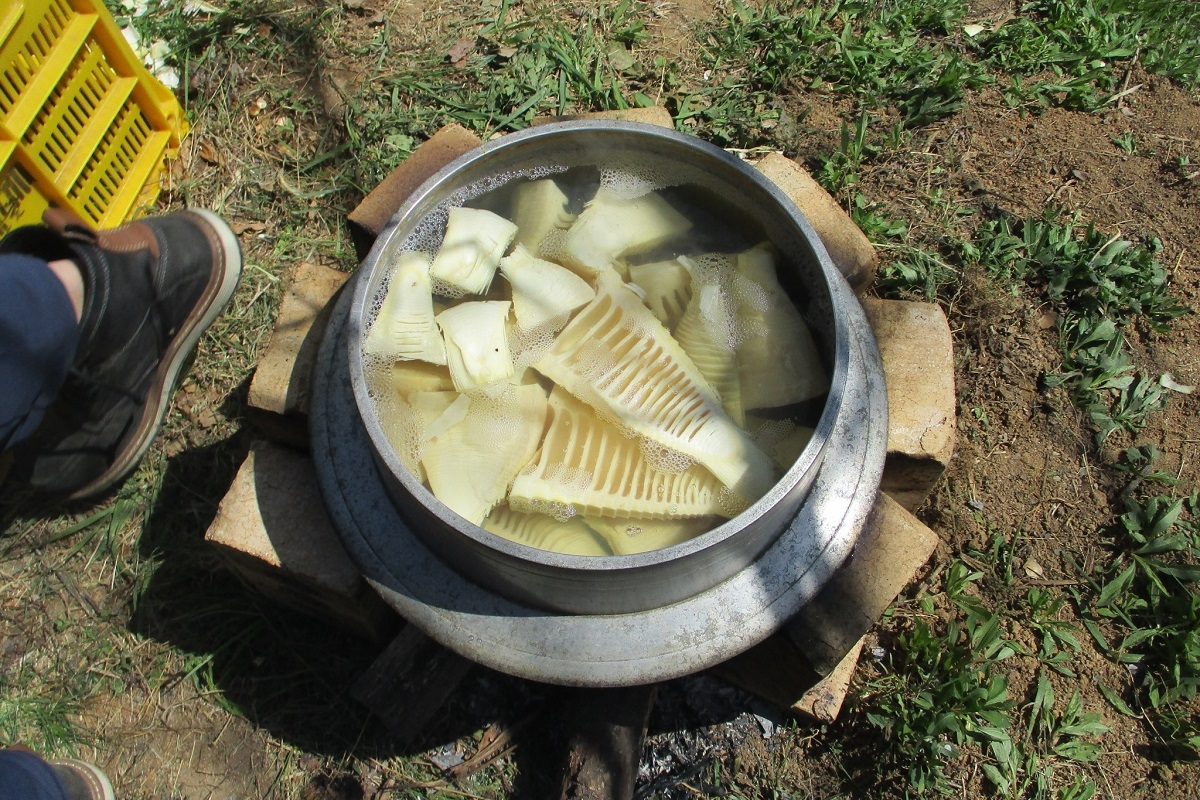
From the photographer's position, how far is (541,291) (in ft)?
6.08

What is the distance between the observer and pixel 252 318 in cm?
271

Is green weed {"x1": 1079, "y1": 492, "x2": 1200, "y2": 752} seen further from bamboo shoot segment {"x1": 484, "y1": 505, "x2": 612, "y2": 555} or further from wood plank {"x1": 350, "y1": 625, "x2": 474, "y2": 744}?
wood plank {"x1": 350, "y1": 625, "x2": 474, "y2": 744}

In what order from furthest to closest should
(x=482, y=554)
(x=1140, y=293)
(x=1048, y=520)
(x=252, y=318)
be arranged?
(x=252, y=318) < (x=1140, y=293) < (x=1048, y=520) < (x=482, y=554)

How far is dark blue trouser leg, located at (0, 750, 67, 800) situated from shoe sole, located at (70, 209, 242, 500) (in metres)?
0.69

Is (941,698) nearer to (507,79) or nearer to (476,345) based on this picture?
(476,345)

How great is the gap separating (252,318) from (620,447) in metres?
1.56

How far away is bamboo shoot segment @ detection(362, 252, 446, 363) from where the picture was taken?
1.74 m

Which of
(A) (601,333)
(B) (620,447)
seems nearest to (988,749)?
(B) (620,447)

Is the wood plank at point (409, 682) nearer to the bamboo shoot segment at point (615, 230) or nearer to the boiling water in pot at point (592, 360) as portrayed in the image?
the boiling water in pot at point (592, 360)

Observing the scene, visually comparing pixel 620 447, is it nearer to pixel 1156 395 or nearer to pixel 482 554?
pixel 482 554

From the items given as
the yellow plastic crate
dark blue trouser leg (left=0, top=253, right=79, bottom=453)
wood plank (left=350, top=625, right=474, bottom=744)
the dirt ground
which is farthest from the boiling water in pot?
the yellow plastic crate

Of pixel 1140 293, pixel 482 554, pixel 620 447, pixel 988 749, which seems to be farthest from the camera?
pixel 1140 293

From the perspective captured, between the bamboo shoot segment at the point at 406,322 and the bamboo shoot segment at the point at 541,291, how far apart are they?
18 cm

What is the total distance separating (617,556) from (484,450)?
17.9 inches
